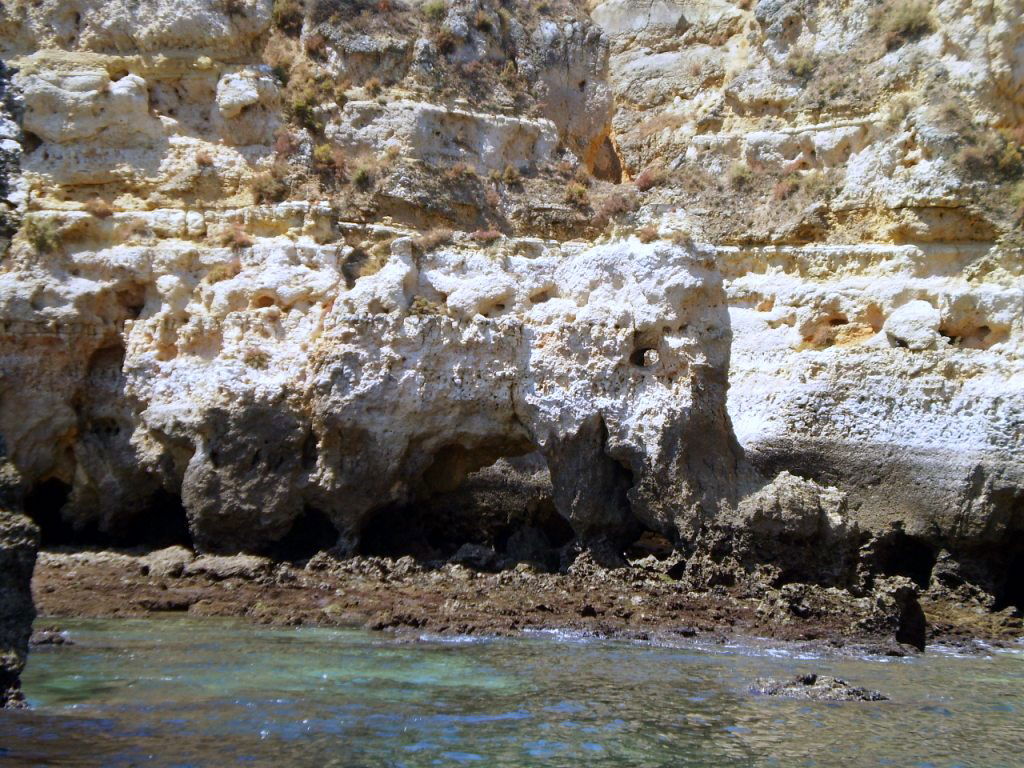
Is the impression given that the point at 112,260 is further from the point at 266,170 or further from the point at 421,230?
the point at 421,230

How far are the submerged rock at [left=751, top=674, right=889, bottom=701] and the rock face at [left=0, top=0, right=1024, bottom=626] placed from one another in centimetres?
383

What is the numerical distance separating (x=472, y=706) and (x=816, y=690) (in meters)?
3.58

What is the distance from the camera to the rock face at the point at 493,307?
731 inches

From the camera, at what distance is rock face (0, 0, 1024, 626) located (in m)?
18.6

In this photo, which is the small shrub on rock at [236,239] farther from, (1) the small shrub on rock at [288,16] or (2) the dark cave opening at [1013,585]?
(2) the dark cave opening at [1013,585]

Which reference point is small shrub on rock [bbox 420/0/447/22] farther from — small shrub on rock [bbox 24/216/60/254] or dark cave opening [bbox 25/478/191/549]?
dark cave opening [bbox 25/478/191/549]

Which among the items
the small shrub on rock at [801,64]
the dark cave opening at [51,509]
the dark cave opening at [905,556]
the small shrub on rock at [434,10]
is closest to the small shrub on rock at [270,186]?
the dark cave opening at [51,509]

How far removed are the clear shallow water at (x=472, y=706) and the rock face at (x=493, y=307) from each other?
3732 mm

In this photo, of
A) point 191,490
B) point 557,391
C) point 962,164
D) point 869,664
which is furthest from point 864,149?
point 191,490

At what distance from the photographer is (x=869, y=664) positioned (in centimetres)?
1380

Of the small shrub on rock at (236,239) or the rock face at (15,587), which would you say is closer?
the rock face at (15,587)

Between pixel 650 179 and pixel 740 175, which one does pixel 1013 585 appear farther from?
pixel 650 179

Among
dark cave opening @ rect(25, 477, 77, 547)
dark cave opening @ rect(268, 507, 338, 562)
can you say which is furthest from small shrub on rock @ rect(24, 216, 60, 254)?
dark cave opening @ rect(268, 507, 338, 562)

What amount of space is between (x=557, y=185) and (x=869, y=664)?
1516cm
